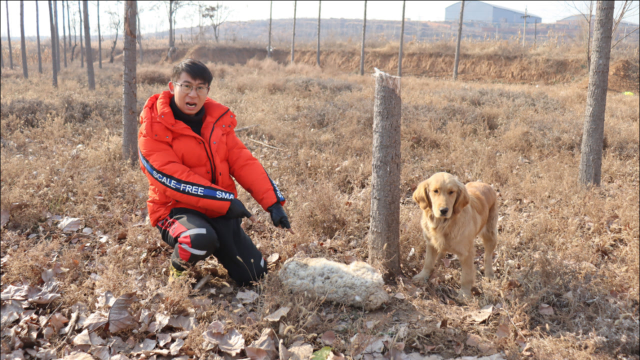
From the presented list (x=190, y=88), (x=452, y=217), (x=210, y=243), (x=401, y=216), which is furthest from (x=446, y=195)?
(x=190, y=88)

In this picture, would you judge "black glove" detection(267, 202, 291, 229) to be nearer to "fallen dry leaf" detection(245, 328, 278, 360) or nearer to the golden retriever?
→ "fallen dry leaf" detection(245, 328, 278, 360)

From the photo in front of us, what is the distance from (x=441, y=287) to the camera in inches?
139

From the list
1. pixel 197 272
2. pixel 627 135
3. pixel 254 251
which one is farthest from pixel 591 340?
pixel 627 135

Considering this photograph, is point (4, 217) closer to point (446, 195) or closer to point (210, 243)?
point (210, 243)

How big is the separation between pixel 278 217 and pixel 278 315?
765 millimetres

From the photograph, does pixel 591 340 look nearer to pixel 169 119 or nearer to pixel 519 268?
pixel 519 268

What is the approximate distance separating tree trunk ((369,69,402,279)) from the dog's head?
0.36m

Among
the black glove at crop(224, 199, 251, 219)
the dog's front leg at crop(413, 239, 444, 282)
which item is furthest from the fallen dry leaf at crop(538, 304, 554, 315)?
the black glove at crop(224, 199, 251, 219)

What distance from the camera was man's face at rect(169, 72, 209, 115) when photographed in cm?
307

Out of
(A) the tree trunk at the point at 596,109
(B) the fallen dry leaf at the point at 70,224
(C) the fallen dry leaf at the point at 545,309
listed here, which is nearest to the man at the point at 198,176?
(B) the fallen dry leaf at the point at 70,224

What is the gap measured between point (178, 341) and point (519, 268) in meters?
3.18

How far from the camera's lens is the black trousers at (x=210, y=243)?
302cm

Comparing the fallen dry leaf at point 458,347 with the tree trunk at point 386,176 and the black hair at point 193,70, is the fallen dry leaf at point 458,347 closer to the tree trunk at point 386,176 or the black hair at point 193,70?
the tree trunk at point 386,176

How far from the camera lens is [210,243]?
307cm
